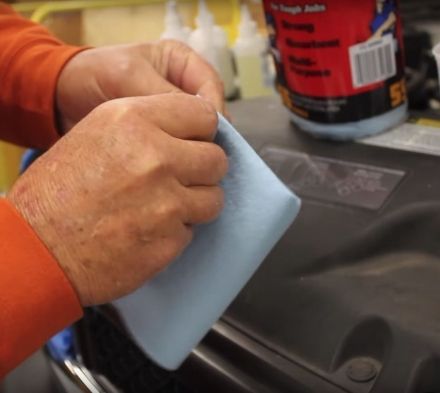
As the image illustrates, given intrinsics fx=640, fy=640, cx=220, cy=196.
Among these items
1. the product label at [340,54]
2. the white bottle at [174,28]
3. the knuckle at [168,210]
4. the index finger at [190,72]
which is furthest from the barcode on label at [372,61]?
the white bottle at [174,28]

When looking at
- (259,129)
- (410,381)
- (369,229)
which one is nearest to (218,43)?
(259,129)

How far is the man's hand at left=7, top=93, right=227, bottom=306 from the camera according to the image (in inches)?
12.7

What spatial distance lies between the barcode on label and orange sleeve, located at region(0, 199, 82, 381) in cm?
29

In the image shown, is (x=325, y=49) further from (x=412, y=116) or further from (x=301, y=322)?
(x=301, y=322)

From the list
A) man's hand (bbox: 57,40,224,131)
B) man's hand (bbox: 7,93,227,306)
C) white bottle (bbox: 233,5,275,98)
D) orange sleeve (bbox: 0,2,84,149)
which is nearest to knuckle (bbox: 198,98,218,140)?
man's hand (bbox: 7,93,227,306)

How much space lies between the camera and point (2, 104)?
0.60 meters

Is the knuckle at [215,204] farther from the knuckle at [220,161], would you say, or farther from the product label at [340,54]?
the product label at [340,54]

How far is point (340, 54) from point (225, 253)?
0.71ft

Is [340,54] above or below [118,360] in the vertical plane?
above

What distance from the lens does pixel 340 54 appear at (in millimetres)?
500

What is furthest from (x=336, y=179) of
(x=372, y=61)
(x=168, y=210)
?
(x=168, y=210)

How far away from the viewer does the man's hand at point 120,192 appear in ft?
1.06

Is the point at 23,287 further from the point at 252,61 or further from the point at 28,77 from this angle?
the point at 252,61

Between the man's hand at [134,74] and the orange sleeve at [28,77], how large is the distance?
0.02 metres
